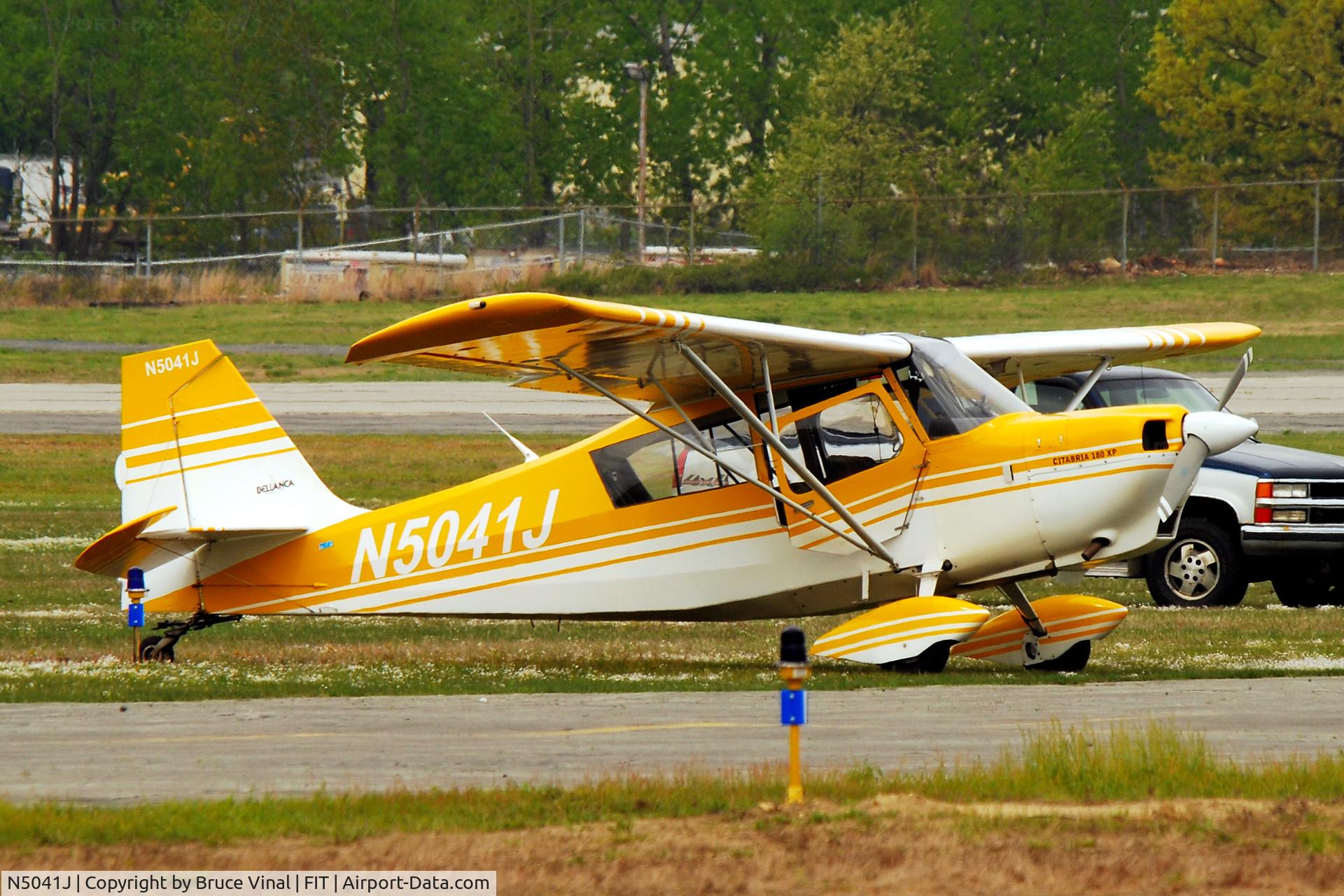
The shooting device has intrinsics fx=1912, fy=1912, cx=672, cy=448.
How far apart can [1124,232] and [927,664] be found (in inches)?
1530

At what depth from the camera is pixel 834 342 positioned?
41.4 feet

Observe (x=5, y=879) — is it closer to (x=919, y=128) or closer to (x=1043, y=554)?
(x=1043, y=554)

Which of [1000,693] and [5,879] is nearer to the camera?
[5,879]

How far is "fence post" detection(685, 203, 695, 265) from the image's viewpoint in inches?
2126

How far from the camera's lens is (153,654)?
1401cm

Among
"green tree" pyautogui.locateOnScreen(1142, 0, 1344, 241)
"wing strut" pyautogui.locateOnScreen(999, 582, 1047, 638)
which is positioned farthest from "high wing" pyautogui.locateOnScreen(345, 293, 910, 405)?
"green tree" pyautogui.locateOnScreen(1142, 0, 1344, 241)

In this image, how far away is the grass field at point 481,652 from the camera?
41.3 feet

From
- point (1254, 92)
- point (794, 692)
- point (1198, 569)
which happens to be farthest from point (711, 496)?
point (1254, 92)

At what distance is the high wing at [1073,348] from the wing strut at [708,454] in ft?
5.88

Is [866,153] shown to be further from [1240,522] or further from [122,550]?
[122,550]

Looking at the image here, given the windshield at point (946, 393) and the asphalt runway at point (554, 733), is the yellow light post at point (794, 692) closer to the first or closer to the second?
the asphalt runway at point (554, 733)

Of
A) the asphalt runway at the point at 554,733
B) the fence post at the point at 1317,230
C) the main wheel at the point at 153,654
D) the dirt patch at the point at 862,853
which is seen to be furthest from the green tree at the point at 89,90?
the dirt patch at the point at 862,853

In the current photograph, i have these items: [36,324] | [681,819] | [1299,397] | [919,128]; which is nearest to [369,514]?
[681,819]

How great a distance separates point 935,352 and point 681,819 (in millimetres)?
5837
